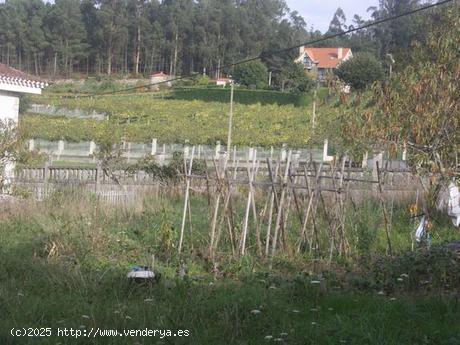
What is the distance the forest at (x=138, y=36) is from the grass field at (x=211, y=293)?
66.7 meters

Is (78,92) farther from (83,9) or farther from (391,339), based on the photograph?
(391,339)

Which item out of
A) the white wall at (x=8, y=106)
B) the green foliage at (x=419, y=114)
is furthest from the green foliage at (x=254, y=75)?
the green foliage at (x=419, y=114)

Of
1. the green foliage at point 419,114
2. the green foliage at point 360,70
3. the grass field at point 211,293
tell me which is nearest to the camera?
the grass field at point 211,293

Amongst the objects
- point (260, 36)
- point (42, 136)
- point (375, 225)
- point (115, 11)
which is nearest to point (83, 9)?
point (115, 11)

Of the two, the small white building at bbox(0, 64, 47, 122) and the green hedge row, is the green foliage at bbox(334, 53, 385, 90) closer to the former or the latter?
the green hedge row

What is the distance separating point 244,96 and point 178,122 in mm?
15503

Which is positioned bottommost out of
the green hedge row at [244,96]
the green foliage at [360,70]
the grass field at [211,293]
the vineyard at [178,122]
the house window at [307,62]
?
the grass field at [211,293]

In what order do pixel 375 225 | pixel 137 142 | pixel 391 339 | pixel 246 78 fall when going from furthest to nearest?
pixel 246 78 → pixel 137 142 → pixel 375 225 → pixel 391 339

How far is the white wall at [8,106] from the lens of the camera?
675 inches

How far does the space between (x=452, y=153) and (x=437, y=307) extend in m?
3.82

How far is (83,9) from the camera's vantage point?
3401 inches

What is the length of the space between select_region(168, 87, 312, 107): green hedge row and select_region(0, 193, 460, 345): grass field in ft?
180

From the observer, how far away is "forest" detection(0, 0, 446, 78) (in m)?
80.8

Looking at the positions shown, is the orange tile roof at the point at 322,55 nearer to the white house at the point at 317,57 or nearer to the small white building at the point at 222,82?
the white house at the point at 317,57
